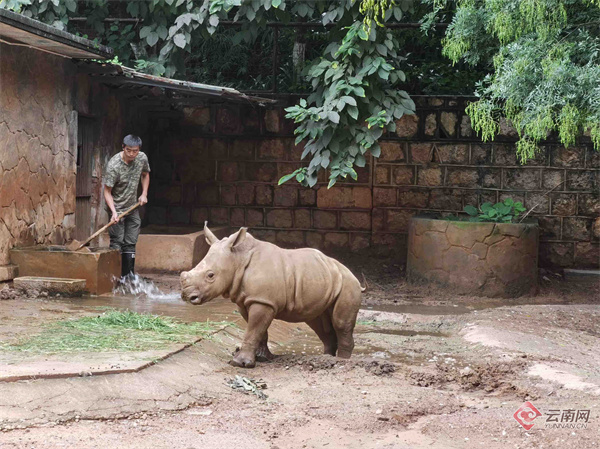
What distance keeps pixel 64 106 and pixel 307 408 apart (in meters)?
7.09

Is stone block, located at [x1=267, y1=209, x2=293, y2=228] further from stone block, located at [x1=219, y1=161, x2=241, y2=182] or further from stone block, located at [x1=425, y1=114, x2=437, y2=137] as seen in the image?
stone block, located at [x1=425, y1=114, x2=437, y2=137]

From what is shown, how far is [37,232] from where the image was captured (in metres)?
10.6

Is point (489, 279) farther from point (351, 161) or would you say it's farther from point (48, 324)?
point (48, 324)

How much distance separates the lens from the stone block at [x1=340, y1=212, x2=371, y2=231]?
14258 millimetres

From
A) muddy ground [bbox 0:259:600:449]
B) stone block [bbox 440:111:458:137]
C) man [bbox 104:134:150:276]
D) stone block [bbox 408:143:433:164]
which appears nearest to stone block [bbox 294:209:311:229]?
stone block [bbox 408:143:433:164]

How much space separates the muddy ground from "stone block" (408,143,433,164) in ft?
17.5

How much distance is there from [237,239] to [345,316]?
127 cm

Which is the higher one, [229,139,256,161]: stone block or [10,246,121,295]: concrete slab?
[229,139,256,161]: stone block

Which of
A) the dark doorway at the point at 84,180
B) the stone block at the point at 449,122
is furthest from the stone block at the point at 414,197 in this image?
the dark doorway at the point at 84,180

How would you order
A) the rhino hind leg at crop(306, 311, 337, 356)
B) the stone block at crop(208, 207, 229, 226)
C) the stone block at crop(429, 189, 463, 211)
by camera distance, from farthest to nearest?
1. the stone block at crop(208, 207, 229, 226)
2. the stone block at crop(429, 189, 463, 211)
3. the rhino hind leg at crop(306, 311, 337, 356)

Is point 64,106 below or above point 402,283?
above

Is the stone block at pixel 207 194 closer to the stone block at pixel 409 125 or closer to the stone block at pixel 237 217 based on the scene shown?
the stone block at pixel 237 217

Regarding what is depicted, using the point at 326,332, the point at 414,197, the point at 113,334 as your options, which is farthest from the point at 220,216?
the point at 113,334

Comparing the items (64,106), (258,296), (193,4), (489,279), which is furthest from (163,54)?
(258,296)
